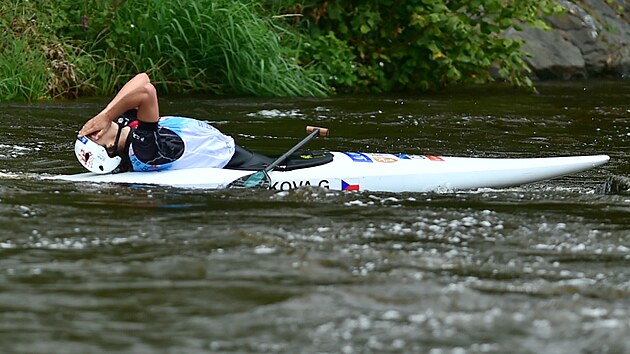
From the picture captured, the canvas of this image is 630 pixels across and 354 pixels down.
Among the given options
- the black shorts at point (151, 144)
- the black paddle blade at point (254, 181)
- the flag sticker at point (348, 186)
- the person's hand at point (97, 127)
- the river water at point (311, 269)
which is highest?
the person's hand at point (97, 127)

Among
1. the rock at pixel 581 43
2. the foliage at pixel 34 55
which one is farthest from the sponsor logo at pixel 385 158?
the rock at pixel 581 43

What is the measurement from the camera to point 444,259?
507 centimetres

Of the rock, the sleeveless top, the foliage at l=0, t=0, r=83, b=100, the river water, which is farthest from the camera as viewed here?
the rock

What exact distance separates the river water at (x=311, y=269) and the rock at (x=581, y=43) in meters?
8.22

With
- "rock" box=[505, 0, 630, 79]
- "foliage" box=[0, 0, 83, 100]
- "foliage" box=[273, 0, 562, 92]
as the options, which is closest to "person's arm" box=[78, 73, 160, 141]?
"foliage" box=[0, 0, 83, 100]

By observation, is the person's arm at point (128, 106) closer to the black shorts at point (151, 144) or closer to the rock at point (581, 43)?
the black shorts at point (151, 144)

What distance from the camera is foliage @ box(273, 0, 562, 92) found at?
1316cm

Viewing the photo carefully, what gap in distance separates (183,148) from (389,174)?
1221 mm

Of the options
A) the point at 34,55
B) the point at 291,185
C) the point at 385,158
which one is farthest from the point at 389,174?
the point at 34,55

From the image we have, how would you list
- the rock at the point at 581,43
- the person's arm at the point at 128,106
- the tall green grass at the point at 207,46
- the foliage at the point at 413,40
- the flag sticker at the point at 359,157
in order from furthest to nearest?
the rock at the point at 581,43 < the foliage at the point at 413,40 < the tall green grass at the point at 207,46 < the flag sticker at the point at 359,157 < the person's arm at the point at 128,106

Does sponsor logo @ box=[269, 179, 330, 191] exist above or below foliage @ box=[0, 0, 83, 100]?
below

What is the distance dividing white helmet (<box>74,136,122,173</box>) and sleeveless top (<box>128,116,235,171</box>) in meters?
0.12

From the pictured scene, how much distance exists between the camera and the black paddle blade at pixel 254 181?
23.2ft

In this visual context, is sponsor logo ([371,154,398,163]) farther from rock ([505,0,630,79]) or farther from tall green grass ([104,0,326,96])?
rock ([505,0,630,79])
